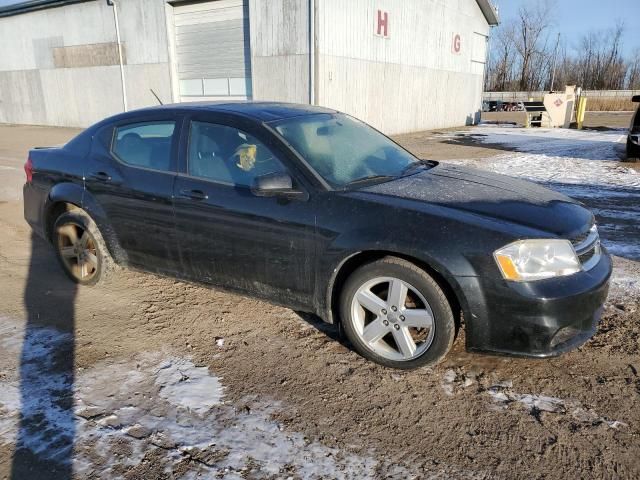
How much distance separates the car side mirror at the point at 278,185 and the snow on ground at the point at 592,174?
12.8ft

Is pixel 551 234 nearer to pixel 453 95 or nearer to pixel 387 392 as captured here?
pixel 387 392

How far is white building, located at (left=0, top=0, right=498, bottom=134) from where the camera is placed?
1666cm

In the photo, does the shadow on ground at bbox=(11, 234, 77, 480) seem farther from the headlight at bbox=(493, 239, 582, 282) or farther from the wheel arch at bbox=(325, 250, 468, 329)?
the headlight at bbox=(493, 239, 582, 282)

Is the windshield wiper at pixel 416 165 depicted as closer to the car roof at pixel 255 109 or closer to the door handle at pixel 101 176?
the car roof at pixel 255 109

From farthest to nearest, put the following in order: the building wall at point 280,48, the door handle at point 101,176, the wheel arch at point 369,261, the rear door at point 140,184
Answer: the building wall at point 280,48 → the door handle at point 101,176 → the rear door at point 140,184 → the wheel arch at point 369,261

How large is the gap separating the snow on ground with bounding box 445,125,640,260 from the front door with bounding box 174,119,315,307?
386 cm

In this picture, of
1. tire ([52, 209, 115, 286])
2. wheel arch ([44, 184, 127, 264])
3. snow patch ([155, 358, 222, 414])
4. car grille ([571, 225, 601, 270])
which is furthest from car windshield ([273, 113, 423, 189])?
tire ([52, 209, 115, 286])

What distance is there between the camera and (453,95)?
90.9ft

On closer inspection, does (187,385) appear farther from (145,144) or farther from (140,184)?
(145,144)

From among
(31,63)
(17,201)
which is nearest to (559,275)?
(17,201)

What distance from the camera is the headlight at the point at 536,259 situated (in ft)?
8.96

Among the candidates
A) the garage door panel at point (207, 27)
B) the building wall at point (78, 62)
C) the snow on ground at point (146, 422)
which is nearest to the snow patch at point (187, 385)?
the snow on ground at point (146, 422)

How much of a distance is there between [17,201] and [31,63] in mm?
21549

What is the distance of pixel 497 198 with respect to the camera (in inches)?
127
